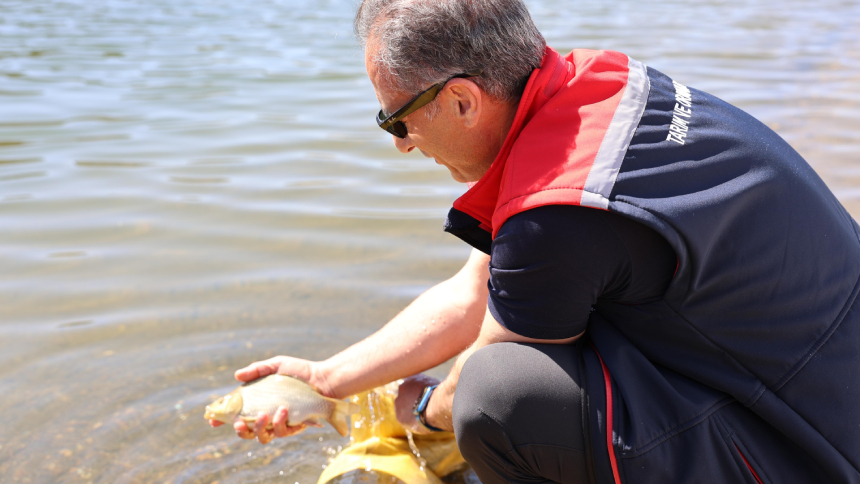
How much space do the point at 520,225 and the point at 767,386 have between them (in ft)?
2.56

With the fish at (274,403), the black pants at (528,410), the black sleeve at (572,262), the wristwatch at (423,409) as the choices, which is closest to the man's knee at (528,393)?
the black pants at (528,410)

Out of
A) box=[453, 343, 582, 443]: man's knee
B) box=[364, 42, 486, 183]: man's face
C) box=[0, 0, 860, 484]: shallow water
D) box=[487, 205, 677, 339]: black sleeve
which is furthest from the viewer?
box=[0, 0, 860, 484]: shallow water

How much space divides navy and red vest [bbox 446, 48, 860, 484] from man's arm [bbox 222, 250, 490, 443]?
33.8 inches

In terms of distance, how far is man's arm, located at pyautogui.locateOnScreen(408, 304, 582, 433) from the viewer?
2168 mm

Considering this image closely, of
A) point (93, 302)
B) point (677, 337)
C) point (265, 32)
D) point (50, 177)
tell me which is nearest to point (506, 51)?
point (677, 337)

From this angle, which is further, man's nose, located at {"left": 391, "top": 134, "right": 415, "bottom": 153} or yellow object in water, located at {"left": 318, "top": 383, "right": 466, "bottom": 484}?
yellow object in water, located at {"left": 318, "top": 383, "right": 466, "bottom": 484}

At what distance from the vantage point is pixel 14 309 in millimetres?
4137

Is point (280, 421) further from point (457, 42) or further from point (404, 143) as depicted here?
point (457, 42)

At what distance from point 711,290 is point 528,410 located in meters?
0.59

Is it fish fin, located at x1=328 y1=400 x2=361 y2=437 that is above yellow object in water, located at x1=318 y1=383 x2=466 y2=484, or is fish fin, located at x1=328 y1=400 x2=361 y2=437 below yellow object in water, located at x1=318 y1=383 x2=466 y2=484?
above

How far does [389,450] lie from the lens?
2.93 metres

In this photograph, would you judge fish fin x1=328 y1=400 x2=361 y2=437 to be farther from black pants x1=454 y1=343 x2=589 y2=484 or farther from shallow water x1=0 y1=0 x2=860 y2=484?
black pants x1=454 y1=343 x2=589 y2=484

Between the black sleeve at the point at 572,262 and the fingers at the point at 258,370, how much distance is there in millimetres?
1278

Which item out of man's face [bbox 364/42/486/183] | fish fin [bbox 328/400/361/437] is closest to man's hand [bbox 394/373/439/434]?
fish fin [bbox 328/400/361/437]
